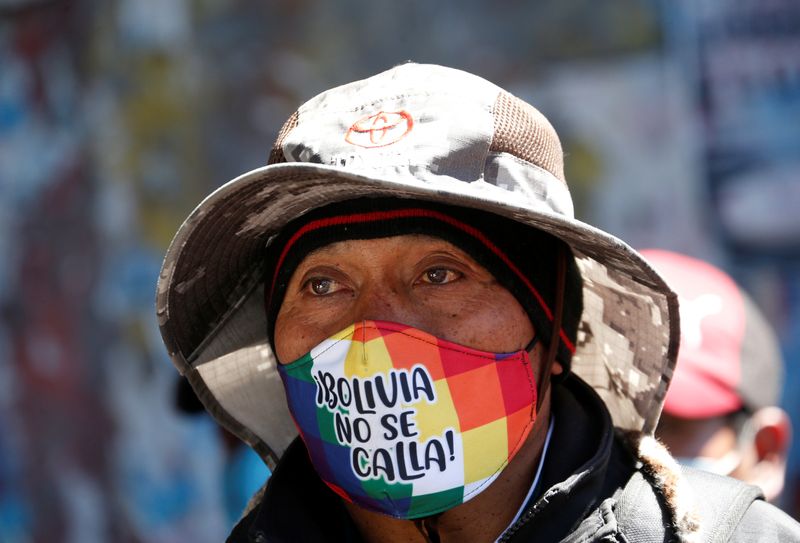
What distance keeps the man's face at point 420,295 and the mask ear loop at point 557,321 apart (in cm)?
5

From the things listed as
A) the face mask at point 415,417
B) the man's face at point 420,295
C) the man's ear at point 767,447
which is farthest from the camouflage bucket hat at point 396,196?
the man's ear at point 767,447

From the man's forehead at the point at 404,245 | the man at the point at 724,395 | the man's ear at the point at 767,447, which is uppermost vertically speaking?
the man's forehead at the point at 404,245

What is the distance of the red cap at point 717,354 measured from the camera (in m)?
3.06

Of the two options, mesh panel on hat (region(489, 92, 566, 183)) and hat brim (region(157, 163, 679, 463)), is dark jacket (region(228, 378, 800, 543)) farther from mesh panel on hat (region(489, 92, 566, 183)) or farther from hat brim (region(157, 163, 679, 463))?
mesh panel on hat (region(489, 92, 566, 183))

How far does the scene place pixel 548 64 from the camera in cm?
497

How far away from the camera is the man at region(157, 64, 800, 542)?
6.49 feet

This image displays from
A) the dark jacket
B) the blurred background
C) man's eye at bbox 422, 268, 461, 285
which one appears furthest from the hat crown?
the blurred background

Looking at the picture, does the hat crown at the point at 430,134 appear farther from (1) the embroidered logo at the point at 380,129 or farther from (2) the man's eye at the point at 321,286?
(2) the man's eye at the point at 321,286

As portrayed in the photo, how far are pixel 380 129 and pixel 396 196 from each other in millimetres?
148

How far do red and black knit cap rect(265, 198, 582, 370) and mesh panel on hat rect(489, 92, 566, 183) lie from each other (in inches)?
5.6

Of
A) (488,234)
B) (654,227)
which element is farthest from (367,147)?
(654,227)

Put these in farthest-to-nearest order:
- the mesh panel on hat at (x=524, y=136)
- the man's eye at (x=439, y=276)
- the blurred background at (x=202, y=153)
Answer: the blurred background at (x=202, y=153) < the man's eye at (x=439, y=276) < the mesh panel on hat at (x=524, y=136)

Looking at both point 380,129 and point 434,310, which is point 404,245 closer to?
point 434,310

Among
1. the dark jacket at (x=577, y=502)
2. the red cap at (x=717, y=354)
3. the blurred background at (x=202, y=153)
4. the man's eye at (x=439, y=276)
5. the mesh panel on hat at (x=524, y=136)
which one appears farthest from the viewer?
the blurred background at (x=202, y=153)
